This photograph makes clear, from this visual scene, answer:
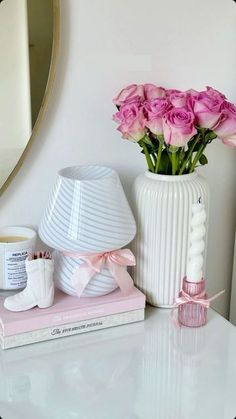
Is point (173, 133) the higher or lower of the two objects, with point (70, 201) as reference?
higher

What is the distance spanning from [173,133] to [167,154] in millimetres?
120

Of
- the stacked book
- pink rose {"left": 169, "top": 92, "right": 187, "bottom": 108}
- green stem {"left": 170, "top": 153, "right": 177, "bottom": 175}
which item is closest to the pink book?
the stacked book

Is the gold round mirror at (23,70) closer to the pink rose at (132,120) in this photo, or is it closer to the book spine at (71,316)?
the pink rose at (132,120)

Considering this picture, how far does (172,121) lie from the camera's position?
87 cm

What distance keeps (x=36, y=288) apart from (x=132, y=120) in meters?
0.34

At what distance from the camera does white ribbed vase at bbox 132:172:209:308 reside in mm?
954

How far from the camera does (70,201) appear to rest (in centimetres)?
89

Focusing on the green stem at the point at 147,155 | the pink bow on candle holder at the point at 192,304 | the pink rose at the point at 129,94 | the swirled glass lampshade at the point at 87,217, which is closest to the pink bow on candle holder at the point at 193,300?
the pink bow on candle holder at the point at 192,304

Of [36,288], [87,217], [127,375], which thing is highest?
[87,217]

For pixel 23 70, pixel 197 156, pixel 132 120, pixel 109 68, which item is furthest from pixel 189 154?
pixel 23 70

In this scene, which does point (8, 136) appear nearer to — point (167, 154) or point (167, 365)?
point (167, 154)


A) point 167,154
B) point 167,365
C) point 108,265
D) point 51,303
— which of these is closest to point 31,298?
point 51,303

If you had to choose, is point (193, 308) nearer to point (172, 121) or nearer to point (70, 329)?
point (70, 329)

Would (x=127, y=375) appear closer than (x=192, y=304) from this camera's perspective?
Yes
